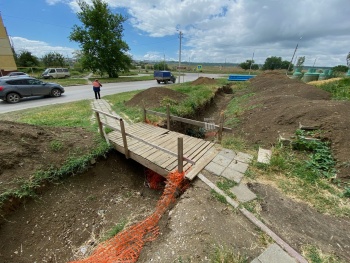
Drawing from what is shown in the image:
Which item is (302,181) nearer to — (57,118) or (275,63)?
(57,118)

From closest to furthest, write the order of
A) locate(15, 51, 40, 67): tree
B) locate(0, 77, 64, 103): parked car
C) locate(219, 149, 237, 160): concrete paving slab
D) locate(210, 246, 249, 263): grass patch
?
1. locate(210, 246, 249, 263): grass patch
2. locate(219, 149, 237, 160): concrete paving slab
3. locate(0, 77, 64, 103): parked car
4. locate(15, 51, 40, 67): tree

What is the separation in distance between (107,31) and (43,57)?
24490 millimetres

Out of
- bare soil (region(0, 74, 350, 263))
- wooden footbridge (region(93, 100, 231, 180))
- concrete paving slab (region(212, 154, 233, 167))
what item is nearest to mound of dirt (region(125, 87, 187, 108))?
wooden footbridge (region(93, 100, 231, 180))

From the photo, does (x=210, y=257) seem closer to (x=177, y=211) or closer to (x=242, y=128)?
(x=177, y=211)

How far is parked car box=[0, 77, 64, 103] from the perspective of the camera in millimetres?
10195

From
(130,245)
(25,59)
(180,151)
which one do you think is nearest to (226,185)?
(180,151)

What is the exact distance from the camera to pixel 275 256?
1.98 m

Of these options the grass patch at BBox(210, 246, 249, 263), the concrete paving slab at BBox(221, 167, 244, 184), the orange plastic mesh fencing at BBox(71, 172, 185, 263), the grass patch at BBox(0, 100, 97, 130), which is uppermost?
the concrete paving slab at BBox(221, 167, 244, 184)

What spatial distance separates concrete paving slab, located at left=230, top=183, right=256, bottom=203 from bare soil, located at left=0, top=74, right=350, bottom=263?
0.15 metres

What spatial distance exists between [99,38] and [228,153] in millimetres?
30218

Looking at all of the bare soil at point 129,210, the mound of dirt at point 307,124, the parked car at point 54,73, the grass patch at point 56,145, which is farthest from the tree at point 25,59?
the mound of dirt at point 307,124

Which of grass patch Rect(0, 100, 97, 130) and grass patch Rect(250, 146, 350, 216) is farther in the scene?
grass patch Rect(0, 100, 97, 130)

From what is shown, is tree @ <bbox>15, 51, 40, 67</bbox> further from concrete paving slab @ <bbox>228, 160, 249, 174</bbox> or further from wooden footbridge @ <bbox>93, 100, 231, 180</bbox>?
concrete paving slab @ <bbox>228, 160, 249, 174</bbox>

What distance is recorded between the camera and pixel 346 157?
11.4 ft
